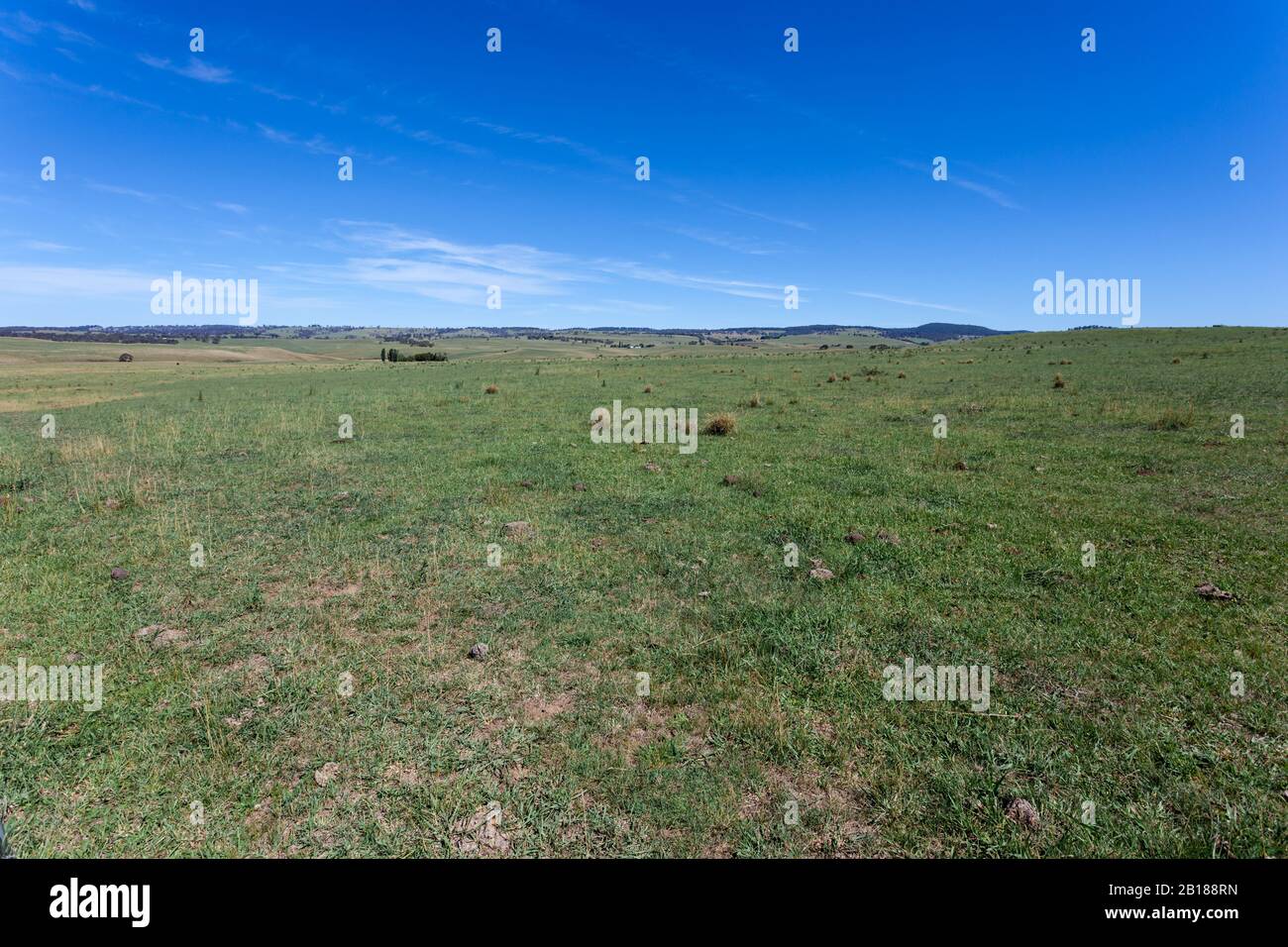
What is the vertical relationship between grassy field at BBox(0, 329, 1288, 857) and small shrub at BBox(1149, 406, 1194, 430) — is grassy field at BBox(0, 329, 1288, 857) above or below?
below

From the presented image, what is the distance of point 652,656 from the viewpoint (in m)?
6.18

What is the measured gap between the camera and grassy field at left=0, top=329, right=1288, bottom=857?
403 centimetres

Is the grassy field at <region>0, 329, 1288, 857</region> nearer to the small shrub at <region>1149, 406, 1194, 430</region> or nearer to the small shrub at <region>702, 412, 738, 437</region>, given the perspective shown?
the small shrub at <region>1149, 406, 1194, 430</region>

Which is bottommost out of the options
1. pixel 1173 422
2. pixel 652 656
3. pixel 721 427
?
pixel 652 656

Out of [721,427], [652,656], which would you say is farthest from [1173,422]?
[652,656]

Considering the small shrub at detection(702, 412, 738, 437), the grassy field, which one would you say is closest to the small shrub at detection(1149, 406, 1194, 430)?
the grassy field

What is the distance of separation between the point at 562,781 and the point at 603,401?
85.8 feet

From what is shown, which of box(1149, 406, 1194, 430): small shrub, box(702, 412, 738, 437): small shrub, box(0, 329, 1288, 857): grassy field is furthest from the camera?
box(702, 412, 738, 437): small shrub

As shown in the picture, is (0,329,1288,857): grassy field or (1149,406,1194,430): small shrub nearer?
(0,329,1288,857): grassy field

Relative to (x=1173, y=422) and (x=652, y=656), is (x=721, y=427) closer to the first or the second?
(x=652, y=656)

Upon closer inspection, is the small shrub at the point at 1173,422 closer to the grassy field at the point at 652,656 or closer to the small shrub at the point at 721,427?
the grassy field at the point at 652,656

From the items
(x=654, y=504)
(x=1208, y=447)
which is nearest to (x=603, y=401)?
(x=654, y=504)
